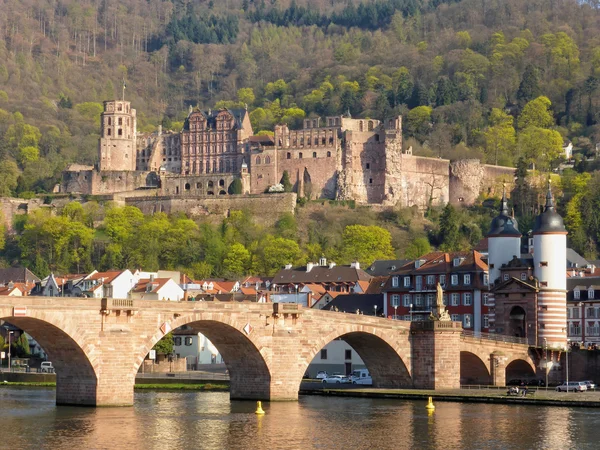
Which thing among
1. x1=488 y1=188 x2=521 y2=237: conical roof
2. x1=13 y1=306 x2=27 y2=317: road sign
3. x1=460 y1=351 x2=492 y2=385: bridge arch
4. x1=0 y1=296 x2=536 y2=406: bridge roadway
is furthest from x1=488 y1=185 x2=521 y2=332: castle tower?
x1=13 y1=306 x2=27 y2=317: road sign

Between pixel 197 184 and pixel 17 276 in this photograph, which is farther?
pixel 197 184

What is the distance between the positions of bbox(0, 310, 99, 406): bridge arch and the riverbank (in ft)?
57.6

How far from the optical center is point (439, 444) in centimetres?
5919

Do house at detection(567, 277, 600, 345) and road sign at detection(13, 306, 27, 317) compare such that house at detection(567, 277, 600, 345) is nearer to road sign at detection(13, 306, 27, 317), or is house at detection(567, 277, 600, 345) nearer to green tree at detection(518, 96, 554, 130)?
road sign at detection(13, 306, 27, 317)

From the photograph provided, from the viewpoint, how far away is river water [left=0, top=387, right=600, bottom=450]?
193 feet

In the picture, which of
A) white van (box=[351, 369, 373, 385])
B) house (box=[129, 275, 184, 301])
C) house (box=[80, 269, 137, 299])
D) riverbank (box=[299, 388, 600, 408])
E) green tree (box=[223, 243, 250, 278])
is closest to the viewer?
riverbank (box=[299, 388, 600, 408])

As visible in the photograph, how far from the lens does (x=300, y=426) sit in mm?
64188

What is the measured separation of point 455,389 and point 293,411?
1281cm

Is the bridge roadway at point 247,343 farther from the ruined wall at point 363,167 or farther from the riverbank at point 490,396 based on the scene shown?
the ruined wall at point 363,167

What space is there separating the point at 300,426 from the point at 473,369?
2225 cm

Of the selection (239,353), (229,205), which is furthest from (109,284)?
(229,205)

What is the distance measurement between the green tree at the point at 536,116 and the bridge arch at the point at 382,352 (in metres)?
111

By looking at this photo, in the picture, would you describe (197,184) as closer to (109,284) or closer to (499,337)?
(109,284)

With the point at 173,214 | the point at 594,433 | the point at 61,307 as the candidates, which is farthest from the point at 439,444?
the point at 173,214
